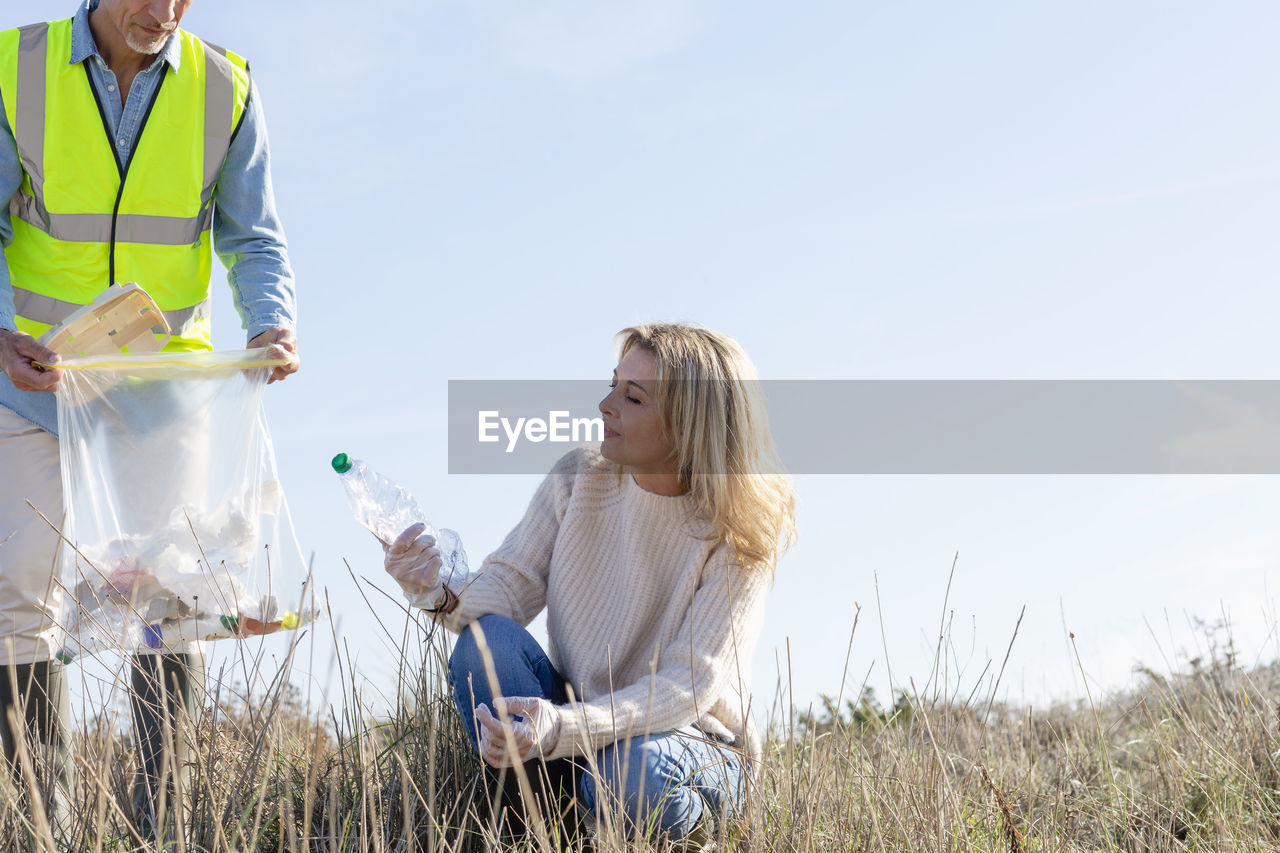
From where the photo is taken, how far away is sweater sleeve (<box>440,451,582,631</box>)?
2.88 m

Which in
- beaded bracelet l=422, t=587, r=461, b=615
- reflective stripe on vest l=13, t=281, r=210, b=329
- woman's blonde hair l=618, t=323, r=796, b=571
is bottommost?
beaded bracelet l=422, t=587, r=461, b=615

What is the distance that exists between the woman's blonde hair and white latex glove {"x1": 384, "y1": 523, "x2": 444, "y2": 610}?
594mm

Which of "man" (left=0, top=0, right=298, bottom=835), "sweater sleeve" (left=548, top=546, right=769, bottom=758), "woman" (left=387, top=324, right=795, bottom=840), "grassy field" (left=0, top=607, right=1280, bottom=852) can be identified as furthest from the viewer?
"man" (left=0, top=0, right=298, bottom=835)

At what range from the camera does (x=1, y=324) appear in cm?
296

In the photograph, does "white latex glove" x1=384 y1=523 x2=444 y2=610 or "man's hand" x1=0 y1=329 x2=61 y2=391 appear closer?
"white latex glove" x1=384 y1=523 x2=444 y2=610

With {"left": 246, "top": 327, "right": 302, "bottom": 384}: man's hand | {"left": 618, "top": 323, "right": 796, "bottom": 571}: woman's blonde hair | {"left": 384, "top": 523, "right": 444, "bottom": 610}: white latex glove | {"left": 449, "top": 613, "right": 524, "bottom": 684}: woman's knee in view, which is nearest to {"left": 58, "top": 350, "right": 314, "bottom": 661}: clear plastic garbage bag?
{"left": 246, "top": 327, "right": 302, "bottom": 384}: man's hand

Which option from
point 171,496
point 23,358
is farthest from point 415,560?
point 23,358

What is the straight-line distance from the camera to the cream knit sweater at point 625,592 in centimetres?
267

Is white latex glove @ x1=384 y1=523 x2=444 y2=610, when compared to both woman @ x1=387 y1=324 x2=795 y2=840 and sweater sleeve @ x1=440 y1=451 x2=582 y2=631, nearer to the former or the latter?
woman @ x1=387 y1=324 x2=795 y2=840

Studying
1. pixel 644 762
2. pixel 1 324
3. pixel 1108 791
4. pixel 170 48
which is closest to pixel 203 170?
pixel 170 48

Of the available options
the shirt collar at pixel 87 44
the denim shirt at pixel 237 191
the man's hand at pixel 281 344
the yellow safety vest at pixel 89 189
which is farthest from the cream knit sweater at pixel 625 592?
the shirt collar at pixel 87 44

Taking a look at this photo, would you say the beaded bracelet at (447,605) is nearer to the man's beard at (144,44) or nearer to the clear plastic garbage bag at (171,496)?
the clear plastic garbage bag at (171,496)

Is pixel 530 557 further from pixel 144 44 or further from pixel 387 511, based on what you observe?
pixel 144 44

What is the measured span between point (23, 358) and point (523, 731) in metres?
1.58
